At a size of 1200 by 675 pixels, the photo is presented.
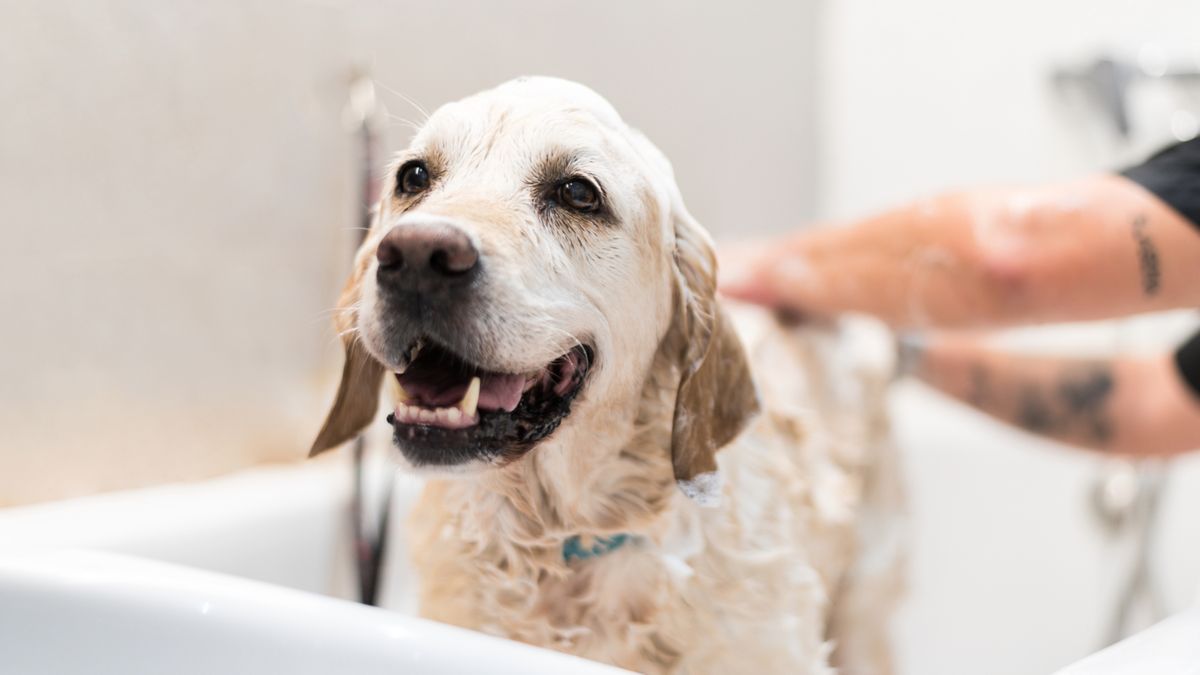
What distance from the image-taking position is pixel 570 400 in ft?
2.22

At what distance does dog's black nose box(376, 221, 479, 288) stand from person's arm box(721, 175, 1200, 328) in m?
0.72

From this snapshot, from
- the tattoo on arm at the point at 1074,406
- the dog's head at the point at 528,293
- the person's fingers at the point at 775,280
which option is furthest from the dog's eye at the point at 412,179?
the tattoo on arm at the point at 1074,406

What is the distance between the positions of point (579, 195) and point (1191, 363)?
113 cm

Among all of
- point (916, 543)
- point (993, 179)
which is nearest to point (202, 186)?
point (916, 543)

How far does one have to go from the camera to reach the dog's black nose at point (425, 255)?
0.55m

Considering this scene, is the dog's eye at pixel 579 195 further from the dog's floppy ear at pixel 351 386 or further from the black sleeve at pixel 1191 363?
the black sleeve at pixel 1191 363

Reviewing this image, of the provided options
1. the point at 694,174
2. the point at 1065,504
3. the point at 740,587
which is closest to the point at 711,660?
the point at 740,587

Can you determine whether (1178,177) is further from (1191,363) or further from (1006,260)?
→ (1191,363)

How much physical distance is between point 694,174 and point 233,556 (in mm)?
718

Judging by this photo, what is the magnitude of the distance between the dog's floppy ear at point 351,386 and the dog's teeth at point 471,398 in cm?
11

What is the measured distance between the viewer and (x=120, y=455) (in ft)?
3.85

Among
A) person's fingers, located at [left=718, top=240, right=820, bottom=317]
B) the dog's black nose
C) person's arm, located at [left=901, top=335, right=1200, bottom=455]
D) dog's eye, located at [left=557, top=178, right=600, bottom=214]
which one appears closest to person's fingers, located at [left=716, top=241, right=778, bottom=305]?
person's fingers, located at [left=718, top=240, right=820, bottom=317]

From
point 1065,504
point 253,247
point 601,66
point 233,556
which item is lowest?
point 1065,504

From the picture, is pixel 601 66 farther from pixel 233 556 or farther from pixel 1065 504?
pixel 1065 504
